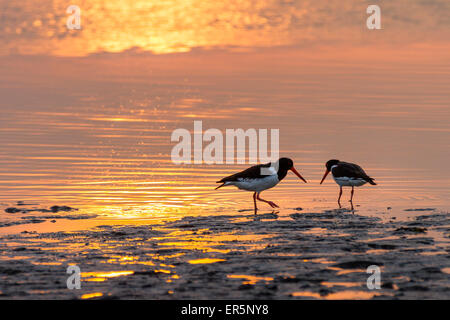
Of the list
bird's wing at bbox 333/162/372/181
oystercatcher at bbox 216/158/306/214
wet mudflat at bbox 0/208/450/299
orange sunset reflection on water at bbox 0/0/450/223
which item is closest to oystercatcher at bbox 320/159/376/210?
bird's wing at bbox 333/162/372/181

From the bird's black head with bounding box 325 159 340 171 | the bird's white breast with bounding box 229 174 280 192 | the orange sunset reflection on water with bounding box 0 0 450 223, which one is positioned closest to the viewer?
the bird's white breast with bounding box 229 174 280 192

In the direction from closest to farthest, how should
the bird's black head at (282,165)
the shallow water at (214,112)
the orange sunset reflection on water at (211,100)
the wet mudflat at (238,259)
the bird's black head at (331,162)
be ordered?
the wet mudflat at (238,259)
the shallow water at (214,112)
the bird's black head at (282,165)
the orange sunset reflection on water at (211,100)
the bird's black head at (331,162)

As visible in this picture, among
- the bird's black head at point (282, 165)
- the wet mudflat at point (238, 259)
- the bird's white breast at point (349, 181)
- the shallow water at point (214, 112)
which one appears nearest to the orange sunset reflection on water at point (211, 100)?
the shallow water at point (214, 112)

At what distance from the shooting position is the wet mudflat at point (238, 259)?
10.5 metres

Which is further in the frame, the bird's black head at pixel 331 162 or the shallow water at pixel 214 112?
the bird's black head at pixel 331 162

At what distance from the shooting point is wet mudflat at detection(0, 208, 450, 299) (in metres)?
10.5

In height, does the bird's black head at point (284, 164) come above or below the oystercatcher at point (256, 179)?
above

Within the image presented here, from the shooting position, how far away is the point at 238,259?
1214 cm

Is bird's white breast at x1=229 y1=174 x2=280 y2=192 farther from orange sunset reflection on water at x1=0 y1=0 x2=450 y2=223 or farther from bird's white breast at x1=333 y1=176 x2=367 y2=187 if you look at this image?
bird's white breast at x1=333 y1=176 x2=367 y2=187

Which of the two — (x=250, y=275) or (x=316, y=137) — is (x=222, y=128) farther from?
(x=250, y=275)

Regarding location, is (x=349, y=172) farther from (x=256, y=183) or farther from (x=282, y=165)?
(x=256, y=183)

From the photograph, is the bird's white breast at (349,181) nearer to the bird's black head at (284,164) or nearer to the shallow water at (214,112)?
the shallow water at (214,112)

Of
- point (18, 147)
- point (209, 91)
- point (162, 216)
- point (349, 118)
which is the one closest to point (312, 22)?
point (209, 91)
